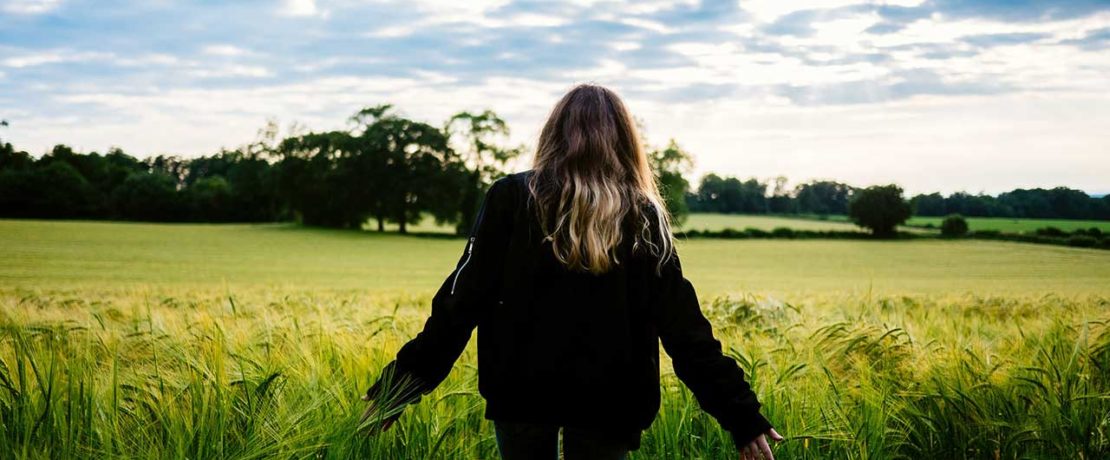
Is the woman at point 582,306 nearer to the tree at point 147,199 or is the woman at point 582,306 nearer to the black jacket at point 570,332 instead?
the black jacket at point 570,332

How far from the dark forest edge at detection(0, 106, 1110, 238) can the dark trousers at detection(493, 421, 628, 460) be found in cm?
4654

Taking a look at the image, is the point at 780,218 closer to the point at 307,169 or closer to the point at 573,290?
the point at 307,169

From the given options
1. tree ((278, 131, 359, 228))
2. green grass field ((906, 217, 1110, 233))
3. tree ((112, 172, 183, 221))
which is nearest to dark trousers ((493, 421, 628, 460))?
green grass field ((906, 217, 1110, 233))

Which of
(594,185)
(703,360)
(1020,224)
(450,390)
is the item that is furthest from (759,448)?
(1020,224)

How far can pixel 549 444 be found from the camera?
2.35m

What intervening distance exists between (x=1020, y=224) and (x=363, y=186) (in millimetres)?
46591

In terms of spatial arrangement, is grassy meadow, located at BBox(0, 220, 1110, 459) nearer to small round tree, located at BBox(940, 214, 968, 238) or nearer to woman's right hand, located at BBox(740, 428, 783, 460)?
woman's right hand, located at BBox(740, 428, 783, 460)

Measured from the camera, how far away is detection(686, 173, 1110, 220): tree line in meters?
15.1


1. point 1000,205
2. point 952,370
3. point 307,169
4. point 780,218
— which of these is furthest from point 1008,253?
point 307,169

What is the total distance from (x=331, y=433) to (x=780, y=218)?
220ft

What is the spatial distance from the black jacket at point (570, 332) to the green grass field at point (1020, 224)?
59.5 feet

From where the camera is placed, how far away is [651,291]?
2.42m

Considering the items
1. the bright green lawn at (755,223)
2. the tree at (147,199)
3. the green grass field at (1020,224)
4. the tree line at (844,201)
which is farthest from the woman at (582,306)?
Result: the tree at (147,199)

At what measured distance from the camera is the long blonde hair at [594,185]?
2252 millimetres
